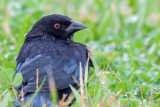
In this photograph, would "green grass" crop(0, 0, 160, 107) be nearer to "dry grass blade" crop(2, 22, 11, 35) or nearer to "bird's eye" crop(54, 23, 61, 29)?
"dry grass blade" crop(2, 22, 11, 35)

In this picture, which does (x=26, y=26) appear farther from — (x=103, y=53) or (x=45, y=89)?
(x=45, y=89)

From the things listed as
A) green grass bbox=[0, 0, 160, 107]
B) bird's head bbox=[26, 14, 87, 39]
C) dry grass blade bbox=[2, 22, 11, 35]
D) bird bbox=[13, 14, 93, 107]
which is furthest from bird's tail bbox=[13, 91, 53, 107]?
dry grass blade bbox=[2, 22, 11, 35]

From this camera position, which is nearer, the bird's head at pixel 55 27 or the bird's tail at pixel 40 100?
the bird's tail at pixel 40 100

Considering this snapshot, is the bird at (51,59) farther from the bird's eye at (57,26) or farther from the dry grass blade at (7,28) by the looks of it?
the dry grass blade at (7,28)

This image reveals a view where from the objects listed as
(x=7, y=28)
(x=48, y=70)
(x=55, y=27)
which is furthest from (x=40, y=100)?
(x=7, y=28)

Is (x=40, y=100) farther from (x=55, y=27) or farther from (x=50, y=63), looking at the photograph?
(x=55, y=27)

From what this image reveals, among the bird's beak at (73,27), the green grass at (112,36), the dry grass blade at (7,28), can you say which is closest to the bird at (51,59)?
the bird's beak at (73,27)

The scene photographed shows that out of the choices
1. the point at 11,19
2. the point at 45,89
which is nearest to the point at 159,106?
the point at 45,89

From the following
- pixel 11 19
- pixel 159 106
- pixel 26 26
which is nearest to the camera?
pixel 159 106
